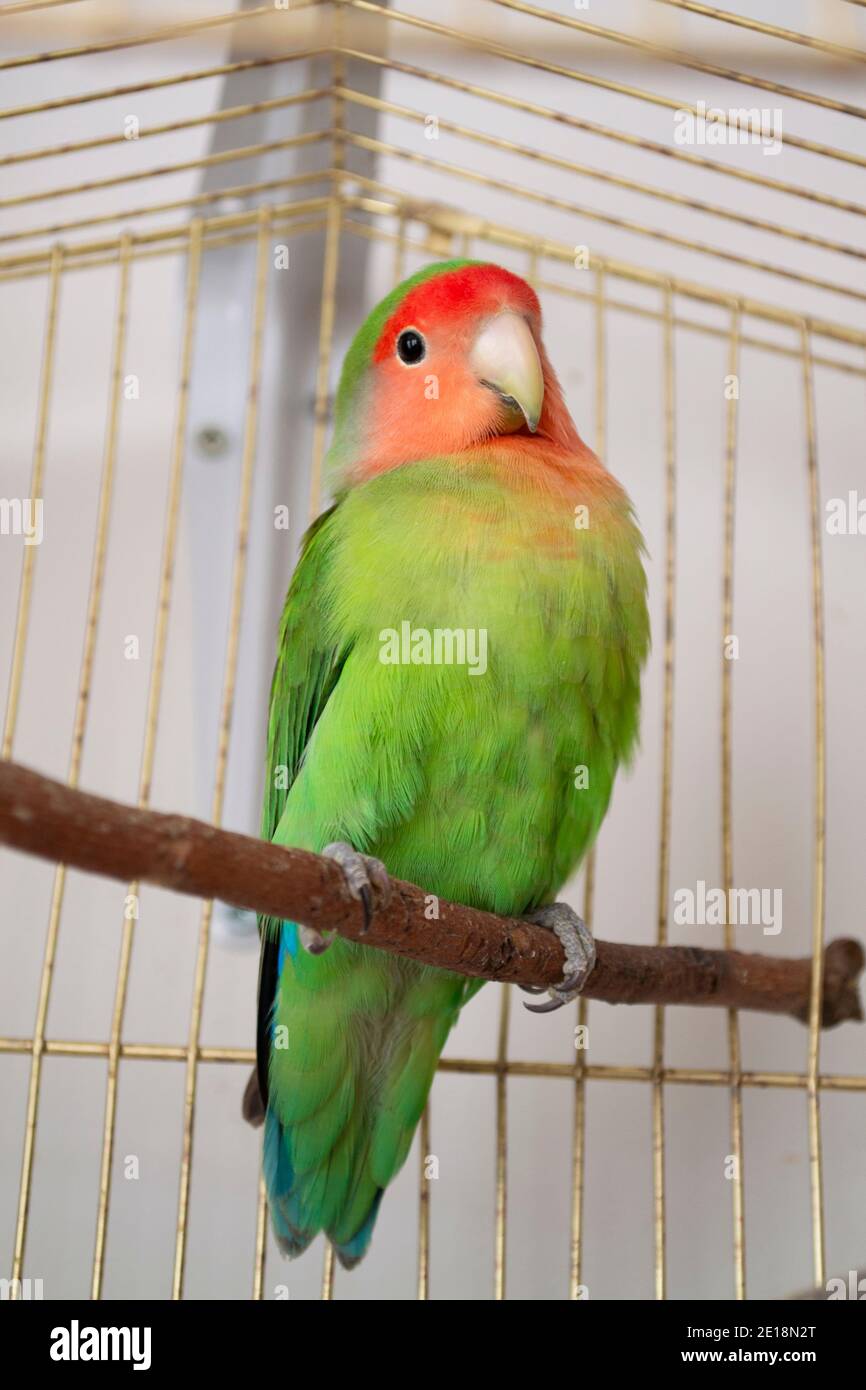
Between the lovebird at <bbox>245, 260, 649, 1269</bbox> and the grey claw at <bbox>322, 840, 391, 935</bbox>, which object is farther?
the lovebird at <bbox>245, 260, 649, 1269</bbox>

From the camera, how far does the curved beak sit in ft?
5.51

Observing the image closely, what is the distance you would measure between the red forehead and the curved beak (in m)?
0.03

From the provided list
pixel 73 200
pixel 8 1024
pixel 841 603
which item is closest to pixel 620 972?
pixel 841 603

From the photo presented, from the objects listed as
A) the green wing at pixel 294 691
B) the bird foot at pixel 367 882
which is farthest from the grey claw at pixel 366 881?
the green wing at pixel 294 691

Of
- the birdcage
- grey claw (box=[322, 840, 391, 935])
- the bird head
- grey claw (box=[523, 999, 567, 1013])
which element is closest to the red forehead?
the bird head

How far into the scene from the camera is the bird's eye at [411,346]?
69.8 inches

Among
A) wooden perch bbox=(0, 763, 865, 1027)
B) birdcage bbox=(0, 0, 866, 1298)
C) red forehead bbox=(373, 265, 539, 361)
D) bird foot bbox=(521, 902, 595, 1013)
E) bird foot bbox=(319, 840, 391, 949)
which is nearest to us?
wooden perch bbox=(0, 763, 865, 1027)

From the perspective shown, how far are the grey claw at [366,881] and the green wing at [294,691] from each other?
35 centimetres

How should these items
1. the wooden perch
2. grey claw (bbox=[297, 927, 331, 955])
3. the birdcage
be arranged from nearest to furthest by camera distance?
the wooden perch < grey claw (bbox=[297, 927, 331, 955]) < the birdcage

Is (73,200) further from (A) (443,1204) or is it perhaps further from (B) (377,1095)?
(A) (443,1204)

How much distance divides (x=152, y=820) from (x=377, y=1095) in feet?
3.04

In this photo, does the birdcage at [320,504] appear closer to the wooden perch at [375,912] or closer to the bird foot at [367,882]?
the wooden perch at [375,912]

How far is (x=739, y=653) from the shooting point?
2381 millimetres

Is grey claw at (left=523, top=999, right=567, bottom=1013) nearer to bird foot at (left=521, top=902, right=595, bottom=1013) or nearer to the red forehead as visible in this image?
bird foot at (left=521, top=902, right=595, bottom=1013)
